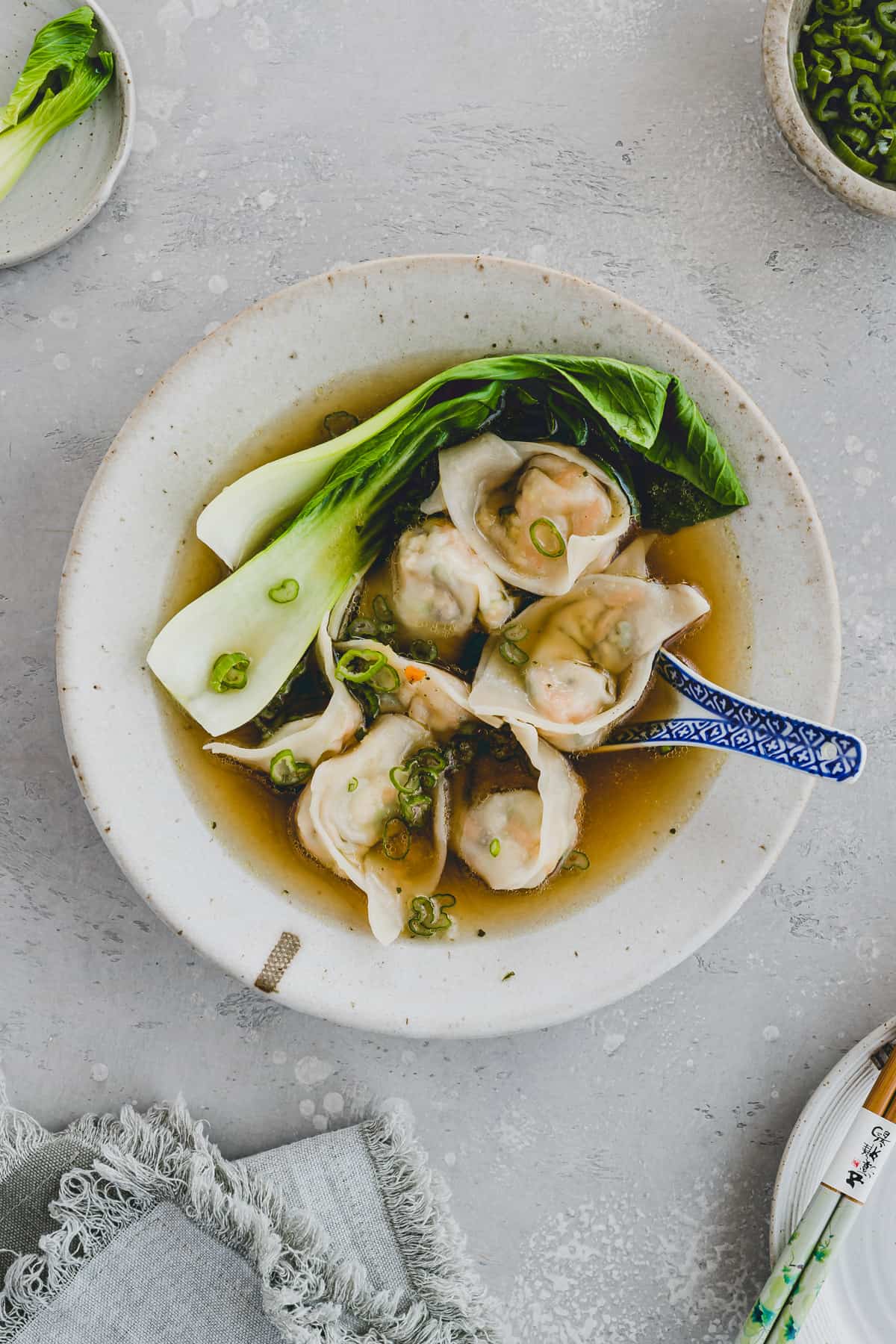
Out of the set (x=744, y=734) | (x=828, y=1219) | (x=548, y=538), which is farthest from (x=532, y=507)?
(x=828, y=1219)

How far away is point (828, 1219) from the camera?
192 cm

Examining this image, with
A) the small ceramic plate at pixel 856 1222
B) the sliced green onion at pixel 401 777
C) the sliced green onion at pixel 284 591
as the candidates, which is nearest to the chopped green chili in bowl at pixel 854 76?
the sliced green onion at pixel 284 591

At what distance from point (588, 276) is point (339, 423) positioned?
62 cm

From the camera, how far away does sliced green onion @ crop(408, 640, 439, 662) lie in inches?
76.8

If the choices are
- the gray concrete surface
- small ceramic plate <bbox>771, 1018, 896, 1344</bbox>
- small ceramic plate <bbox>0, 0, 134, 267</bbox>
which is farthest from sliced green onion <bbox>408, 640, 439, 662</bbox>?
small ceramic plate <bbox>771, 1018, 896, 1344</bbox>

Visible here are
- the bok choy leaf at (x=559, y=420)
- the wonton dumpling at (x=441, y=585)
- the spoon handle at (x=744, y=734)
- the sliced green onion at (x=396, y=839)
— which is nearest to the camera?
the spoon handle at (x=744, y=734)

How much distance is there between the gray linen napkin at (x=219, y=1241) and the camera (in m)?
1.90

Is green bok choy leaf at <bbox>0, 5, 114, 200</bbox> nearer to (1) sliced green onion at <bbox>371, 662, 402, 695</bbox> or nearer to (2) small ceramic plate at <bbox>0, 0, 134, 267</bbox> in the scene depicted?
(2) small ceramic plate at <bbox>0, 0, 134, 267</bbox>

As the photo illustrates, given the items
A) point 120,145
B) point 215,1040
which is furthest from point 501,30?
point 215,1040

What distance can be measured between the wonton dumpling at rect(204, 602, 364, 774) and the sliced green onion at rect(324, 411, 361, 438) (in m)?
0.35

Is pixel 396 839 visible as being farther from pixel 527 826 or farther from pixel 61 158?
pixel 61 158

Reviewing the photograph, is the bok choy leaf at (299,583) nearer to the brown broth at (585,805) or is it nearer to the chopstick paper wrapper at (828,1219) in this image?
the brown broth at (585,805)

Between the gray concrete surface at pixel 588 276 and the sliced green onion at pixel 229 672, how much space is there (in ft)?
1.49

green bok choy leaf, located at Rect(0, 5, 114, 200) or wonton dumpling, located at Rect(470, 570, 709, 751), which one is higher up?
green bok choy leaf, located at Rect(0, 5, 114, 200)
